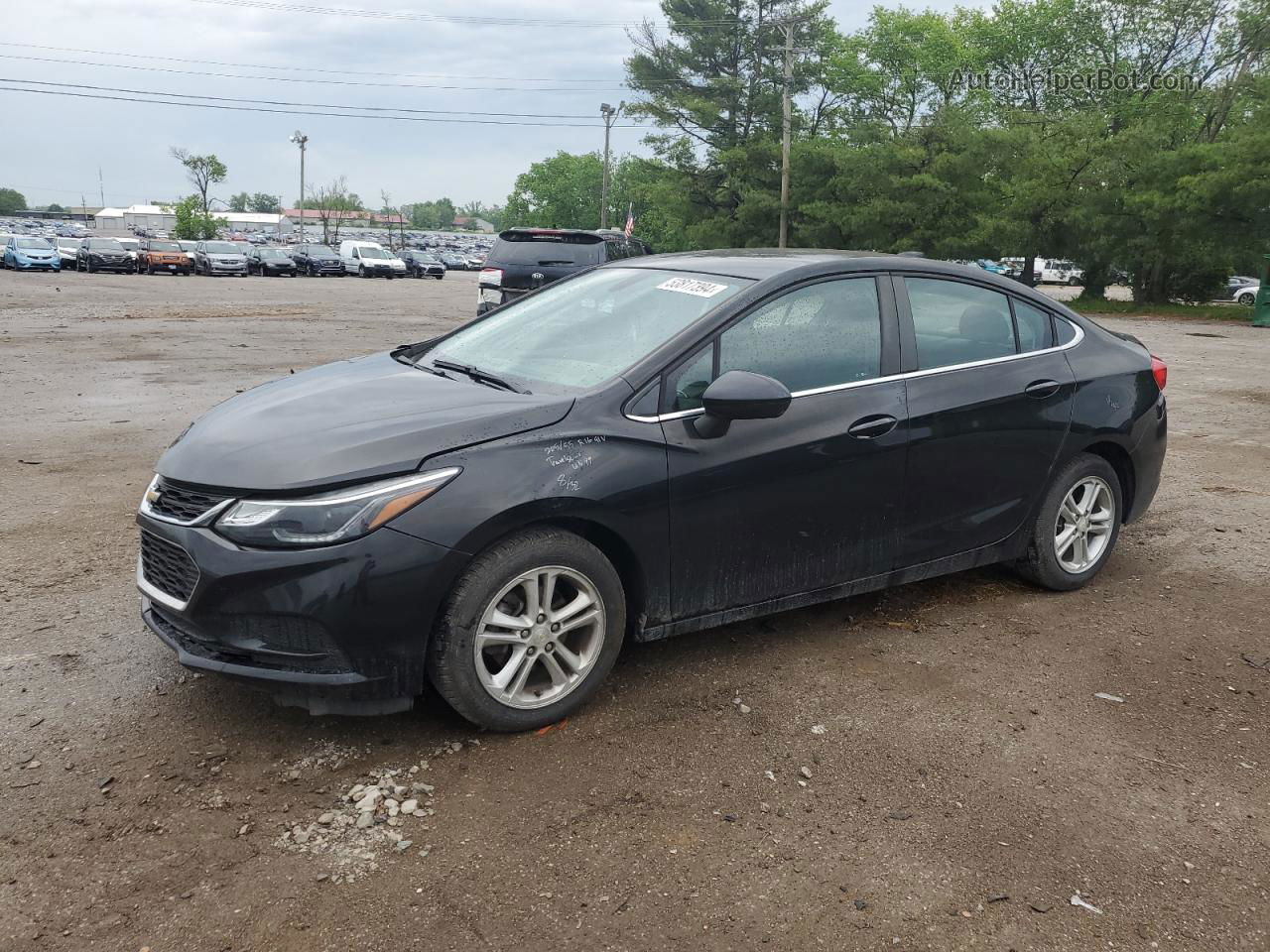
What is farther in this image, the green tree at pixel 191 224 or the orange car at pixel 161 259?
the green tree at pixel 191 224

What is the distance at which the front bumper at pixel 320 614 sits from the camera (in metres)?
3.16

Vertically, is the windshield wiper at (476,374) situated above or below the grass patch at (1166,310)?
above

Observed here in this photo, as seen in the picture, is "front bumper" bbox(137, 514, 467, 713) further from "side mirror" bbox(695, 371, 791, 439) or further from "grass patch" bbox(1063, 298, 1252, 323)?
"grass patch" bbox(1063, 298, 1252, 323)

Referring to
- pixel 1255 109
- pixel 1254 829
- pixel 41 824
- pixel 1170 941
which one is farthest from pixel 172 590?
pixel 1255 109

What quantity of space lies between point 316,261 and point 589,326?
49669mm

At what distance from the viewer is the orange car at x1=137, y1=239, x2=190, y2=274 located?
45.4 m

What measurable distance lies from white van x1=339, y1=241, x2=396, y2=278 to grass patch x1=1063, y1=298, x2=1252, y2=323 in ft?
108

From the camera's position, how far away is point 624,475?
141 inches

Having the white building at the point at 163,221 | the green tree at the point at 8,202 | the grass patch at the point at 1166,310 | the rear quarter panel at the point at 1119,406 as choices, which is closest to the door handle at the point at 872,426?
the rear quarter panel at the point at 1119,406

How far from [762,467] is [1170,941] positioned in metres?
1.92

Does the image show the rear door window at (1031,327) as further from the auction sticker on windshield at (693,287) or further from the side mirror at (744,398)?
the side mirror at (744,398)

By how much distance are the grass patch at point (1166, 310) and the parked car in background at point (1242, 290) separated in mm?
5249

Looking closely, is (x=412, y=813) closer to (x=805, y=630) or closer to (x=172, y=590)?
(x=172, y=590)
